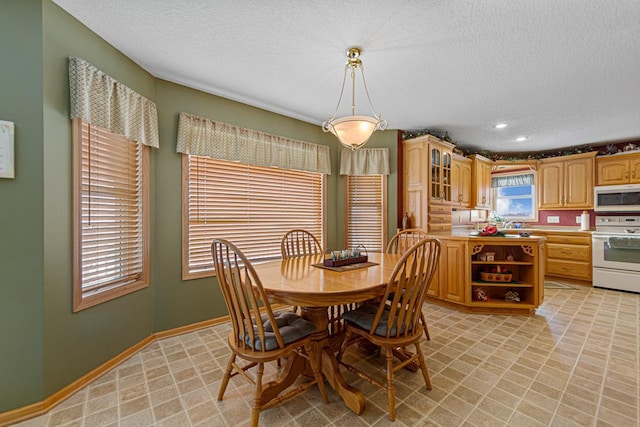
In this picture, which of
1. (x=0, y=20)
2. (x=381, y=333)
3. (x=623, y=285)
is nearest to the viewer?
(x=0, y=20)

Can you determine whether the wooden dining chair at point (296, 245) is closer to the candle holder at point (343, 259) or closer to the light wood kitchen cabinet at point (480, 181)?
the candle holder at point (343, 259)

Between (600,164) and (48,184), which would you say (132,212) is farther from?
(600,164)

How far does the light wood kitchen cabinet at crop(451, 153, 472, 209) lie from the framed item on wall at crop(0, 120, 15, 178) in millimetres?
4860

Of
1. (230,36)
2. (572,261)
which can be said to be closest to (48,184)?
(230,36)

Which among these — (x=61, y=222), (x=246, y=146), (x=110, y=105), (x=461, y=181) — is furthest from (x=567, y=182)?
(x=61, y=222)

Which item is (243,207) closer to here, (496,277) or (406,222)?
(406,222)

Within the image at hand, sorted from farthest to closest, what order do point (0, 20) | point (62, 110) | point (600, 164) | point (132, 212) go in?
1. point (600, 164)
2. point (132, 212)
3. point (62, 110)
4. point (0, 20)

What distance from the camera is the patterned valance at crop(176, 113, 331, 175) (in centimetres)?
269

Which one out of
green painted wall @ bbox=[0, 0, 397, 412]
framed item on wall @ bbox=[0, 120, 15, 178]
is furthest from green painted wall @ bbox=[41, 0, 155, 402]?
framed item on wall @ bbox=[0, 120, 15, 178]

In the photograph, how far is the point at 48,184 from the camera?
1681mm

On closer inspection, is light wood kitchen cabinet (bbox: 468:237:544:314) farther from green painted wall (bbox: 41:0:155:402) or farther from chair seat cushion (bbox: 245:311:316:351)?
green painted wall (bbox: 41:0:155:402)

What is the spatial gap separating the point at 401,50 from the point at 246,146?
6.05 feet

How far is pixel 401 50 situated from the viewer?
2129 mm

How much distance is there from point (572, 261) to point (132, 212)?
6437 millimetres
